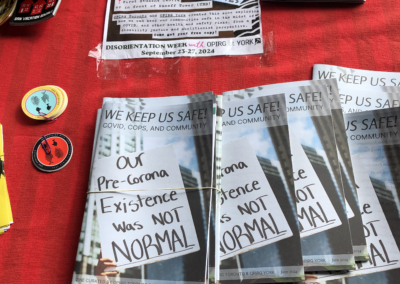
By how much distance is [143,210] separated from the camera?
19.0 inches

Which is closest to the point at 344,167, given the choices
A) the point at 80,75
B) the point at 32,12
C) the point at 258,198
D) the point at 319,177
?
the point at 319,177

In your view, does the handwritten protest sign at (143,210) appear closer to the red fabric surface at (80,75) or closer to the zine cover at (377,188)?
the red fabric surface at (80,75)

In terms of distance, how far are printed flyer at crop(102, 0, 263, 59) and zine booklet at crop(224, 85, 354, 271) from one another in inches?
7.7

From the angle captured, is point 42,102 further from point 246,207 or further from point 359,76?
point 359,76

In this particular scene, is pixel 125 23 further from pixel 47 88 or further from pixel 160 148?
pixel 160 148

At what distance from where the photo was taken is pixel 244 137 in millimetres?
520

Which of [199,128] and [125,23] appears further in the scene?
[125,23]

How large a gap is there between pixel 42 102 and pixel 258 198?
0.50 metres

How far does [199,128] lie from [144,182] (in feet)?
0.44

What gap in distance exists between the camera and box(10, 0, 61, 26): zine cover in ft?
2.21

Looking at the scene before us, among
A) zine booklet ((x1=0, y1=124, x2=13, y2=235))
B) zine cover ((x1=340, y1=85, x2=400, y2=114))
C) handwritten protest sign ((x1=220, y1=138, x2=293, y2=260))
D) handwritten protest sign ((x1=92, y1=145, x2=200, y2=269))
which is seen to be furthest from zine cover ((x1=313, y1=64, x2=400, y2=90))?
zine booklet ((x1=0, y1=124, x2=13, y2=235))

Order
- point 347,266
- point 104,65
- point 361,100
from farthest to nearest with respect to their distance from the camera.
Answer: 1. point 104,65
2. point 361,100
3. point 347,266

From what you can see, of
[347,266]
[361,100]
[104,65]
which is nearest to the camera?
[347,266]

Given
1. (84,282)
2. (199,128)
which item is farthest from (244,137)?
(84,282)
